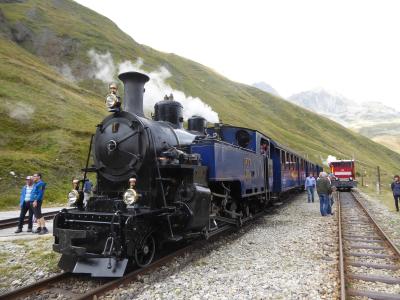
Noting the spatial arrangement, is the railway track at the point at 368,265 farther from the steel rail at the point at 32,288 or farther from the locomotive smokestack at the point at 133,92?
the locomotive smokestack at the point at 133,92

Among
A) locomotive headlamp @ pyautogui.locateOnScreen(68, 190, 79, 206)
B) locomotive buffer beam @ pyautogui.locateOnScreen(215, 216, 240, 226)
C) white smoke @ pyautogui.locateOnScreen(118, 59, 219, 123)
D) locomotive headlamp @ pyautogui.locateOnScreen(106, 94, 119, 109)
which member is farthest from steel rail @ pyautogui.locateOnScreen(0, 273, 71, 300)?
white smoke @ pyautogui.locateOnScreen(118, 59, 219, 123)

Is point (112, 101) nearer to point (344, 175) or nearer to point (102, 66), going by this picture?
point (344, 175)

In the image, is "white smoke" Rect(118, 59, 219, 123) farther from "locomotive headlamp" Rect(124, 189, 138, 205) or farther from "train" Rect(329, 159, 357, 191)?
"train" Rect(329, 159, 357, 191)

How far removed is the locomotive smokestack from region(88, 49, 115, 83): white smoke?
58575 millimetres

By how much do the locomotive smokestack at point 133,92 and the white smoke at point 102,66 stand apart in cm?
5858

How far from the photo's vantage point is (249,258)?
311 inches

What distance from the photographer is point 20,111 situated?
31969mm

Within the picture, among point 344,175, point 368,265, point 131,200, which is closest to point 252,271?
point 368,265

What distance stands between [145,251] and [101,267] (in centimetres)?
108

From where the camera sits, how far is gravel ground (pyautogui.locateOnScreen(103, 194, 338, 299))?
572 centimetres

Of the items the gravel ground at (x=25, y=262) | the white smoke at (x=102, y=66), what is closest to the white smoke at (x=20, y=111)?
the gravel ground at (x=25, y=262)

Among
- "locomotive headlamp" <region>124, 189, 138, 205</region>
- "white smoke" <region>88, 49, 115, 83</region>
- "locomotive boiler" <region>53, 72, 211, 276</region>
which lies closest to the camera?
"locomotive boiler" <region>53, 72, 211, 276</region>

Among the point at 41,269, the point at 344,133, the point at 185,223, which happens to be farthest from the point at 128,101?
the point at 344,133

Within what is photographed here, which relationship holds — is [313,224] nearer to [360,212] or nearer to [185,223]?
[360,212]
